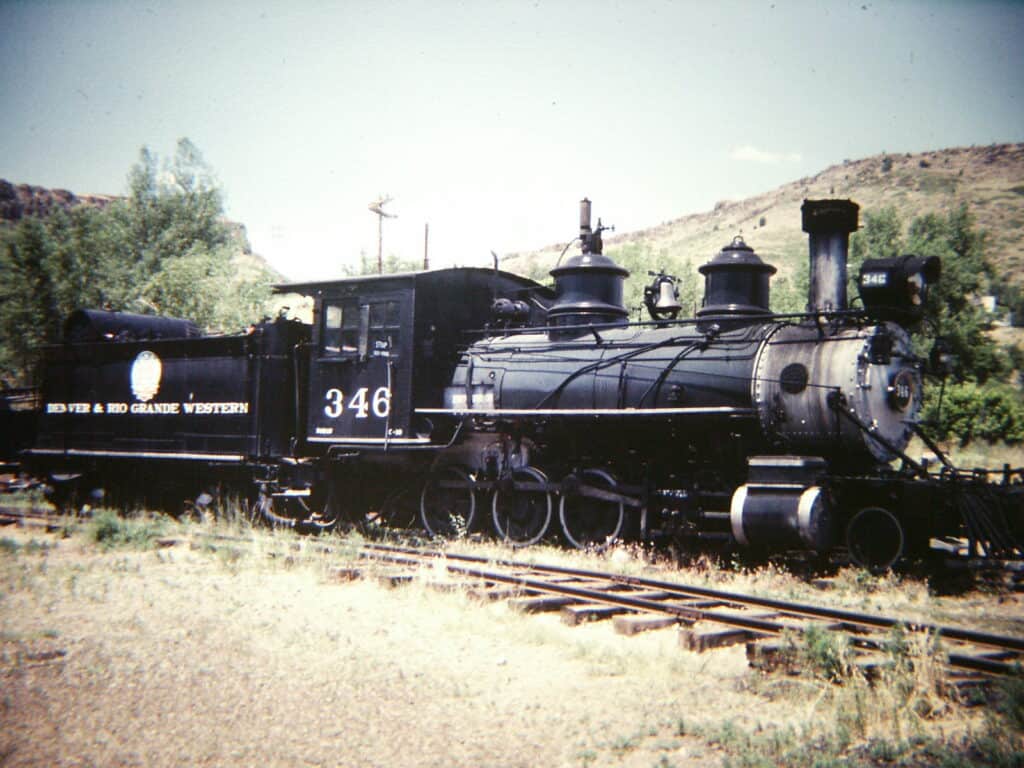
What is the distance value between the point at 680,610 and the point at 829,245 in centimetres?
442

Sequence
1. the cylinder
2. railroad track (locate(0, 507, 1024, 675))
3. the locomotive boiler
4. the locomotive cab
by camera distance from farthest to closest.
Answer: the locomotive cab, the locomotive boiler, the cylinder, railroad track (locate(0, 507, 1024, 675))

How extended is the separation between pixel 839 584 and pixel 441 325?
6.02 m

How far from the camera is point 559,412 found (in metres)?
9.90

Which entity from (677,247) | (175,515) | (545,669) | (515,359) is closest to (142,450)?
(175,515)

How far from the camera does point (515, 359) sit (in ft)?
35.5

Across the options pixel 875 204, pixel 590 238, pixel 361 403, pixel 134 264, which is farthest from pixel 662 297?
pixel 875 204

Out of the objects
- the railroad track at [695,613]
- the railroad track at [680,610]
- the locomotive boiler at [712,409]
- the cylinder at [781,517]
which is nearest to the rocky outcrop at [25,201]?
the locomotive boiler at [712,409]

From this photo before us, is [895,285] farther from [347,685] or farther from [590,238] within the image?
[347,685]

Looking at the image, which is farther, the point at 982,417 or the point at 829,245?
the point at 982,417

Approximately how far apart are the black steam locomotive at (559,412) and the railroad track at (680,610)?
51.2 inches

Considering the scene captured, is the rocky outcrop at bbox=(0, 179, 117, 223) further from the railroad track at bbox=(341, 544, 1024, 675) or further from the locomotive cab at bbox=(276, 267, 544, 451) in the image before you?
the railroad track at bbox=(341, 544, 1024, 675)

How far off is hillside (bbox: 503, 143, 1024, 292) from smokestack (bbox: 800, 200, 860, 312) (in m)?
32.9

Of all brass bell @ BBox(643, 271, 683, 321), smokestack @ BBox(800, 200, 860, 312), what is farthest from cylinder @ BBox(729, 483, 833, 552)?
brass bell @ BBox(643, 271, 683, 321)

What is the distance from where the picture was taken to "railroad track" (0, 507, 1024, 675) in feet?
17.6
